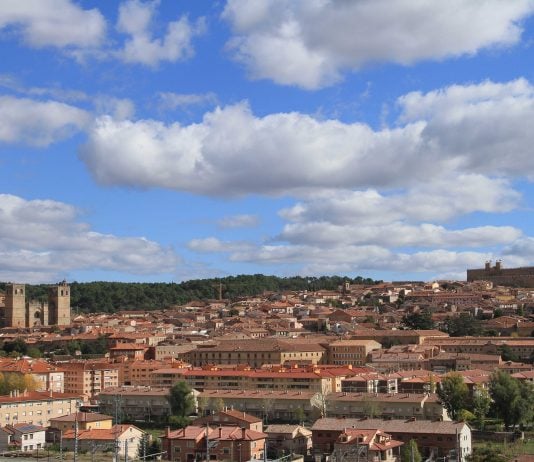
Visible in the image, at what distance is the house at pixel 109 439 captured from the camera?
118 ft

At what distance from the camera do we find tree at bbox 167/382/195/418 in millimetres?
44531

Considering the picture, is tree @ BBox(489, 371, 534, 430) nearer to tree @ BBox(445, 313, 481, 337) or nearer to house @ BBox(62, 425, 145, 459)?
house @ BBox(62, 425, 145, 459)

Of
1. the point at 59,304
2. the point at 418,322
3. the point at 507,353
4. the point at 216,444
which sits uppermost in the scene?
the point at 59,304

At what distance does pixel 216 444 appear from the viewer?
110ft

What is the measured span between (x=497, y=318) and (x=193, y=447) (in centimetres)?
4838

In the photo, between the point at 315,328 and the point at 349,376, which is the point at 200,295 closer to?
the point at 315,328

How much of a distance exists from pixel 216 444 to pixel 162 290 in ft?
305

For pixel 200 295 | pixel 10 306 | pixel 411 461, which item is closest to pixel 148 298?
pixel 200 295

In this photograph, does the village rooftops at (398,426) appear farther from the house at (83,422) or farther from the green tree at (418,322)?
the green tree at (418,322)

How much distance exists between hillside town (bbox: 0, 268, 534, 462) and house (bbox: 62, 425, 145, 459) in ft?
0.27

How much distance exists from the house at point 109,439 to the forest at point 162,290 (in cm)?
7910

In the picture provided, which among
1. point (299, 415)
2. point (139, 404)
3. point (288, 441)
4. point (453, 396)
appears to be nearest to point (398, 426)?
point (288, 441)

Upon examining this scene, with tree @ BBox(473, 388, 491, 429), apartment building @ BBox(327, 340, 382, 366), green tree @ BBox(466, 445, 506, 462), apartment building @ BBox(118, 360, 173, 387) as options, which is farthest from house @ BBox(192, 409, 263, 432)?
apartment building @ BBox(327, 340, 382, 366)

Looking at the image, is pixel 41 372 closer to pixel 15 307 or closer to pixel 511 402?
pixel 511 402
